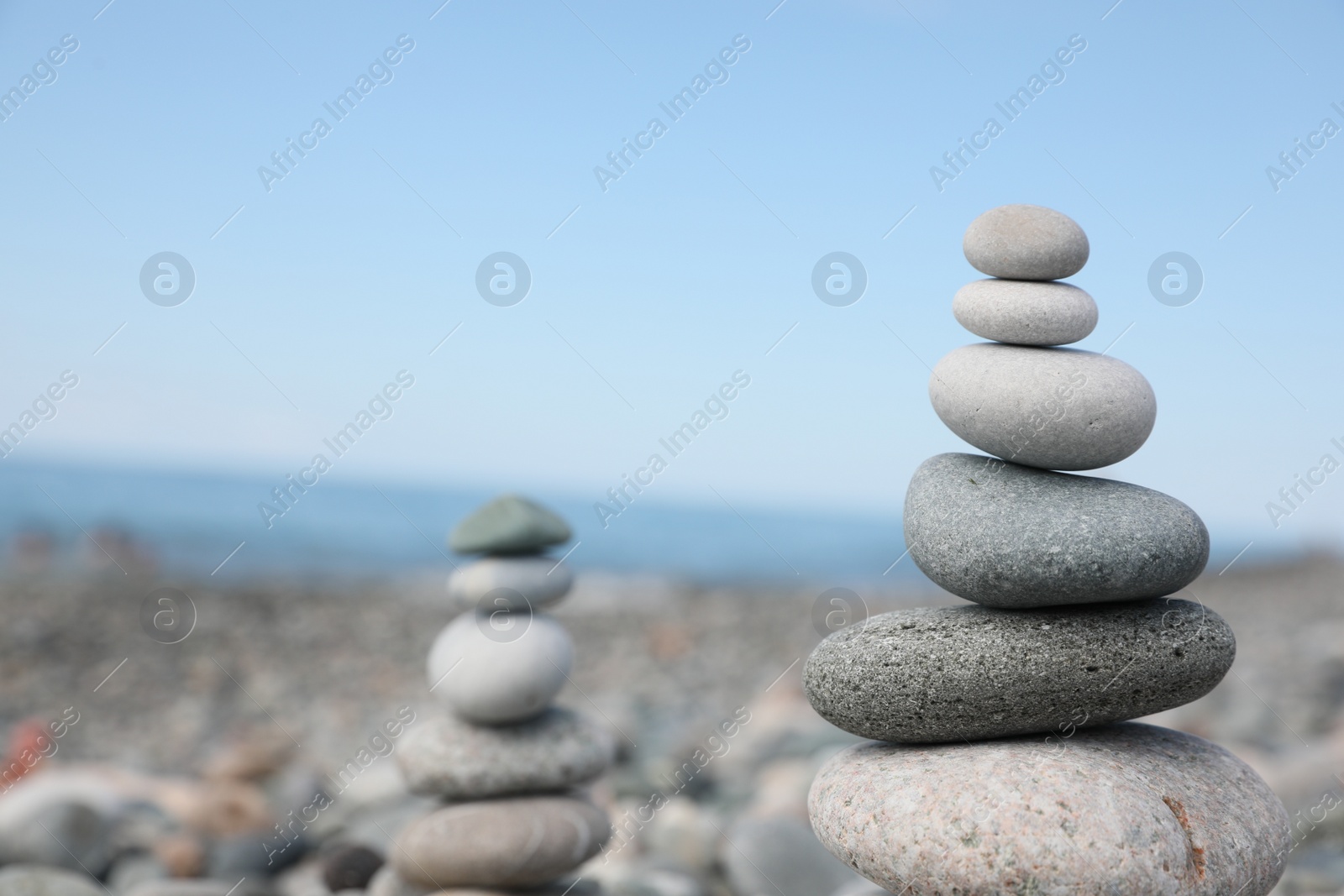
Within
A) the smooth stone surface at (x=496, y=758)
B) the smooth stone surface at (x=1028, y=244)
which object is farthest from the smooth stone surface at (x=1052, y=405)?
the smooth stone surface at (x=496, y=758)

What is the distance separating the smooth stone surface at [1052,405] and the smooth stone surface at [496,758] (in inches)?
118

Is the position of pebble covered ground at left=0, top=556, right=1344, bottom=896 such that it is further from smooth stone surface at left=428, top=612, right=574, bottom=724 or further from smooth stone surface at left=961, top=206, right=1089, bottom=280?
smooth stone surface at left=961, top=206, right=1089, bottom=280

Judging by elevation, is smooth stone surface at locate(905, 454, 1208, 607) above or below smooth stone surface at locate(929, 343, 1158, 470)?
below

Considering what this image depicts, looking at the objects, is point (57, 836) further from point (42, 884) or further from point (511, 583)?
point (511, 583)

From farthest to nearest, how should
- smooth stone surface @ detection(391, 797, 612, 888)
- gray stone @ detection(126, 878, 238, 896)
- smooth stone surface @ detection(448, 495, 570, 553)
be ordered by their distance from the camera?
gray stone @ detection(126, 878, 238, 896)
smooth stone surface @ detection(448, 495, 570, 553)
smooth stone surface @ detection(391, 797, 612, 888)

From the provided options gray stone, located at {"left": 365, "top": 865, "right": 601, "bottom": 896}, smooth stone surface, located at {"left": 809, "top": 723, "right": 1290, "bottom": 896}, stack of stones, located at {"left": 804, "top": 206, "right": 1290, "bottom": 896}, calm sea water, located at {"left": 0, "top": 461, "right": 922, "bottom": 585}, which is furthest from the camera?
calm sea water, located at {"left": 0, "top": 461, "right": 922, "bottom": 585}

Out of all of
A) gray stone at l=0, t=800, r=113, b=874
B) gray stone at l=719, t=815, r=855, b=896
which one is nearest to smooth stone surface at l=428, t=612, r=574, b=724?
gray stone at l=719, t=815, r=855, b=896

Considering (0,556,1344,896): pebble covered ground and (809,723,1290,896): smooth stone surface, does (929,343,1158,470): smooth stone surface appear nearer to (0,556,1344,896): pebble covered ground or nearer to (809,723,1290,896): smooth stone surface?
(809,723,1290,896): smooth stone surface

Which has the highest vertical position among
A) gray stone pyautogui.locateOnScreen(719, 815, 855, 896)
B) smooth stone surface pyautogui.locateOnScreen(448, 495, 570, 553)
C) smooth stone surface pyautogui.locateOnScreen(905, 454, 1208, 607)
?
smooth stone surface pyautogui.locateOnScreen(448, 495, 570, 553)

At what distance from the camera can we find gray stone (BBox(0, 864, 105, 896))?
232 inches

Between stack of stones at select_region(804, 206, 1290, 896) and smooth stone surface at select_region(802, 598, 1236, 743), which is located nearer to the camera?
stack of stones at select_region(804, 206, 1290, 896)

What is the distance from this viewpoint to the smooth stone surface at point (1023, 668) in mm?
3912

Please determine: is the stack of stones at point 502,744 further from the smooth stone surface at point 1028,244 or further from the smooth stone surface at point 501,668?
the smooth stone surface at point 1028,244

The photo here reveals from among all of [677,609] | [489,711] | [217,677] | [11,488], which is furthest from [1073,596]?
A: [11,488]
